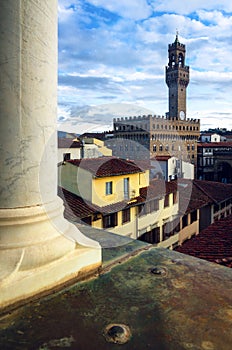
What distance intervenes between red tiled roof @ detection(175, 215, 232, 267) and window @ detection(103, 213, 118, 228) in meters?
7.38

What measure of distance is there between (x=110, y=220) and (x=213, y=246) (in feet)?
30.8

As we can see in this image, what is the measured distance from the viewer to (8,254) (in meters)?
2.03

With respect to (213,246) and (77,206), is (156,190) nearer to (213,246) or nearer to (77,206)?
(77,206)

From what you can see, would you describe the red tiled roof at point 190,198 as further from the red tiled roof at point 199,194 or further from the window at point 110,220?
the window at point 110,220

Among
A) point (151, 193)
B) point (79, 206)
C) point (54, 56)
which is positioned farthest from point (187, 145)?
point (54, 56)

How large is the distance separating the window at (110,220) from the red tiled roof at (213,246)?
7.38 meters

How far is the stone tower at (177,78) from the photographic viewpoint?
83875mm

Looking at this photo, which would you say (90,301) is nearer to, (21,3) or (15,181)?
(15,181)

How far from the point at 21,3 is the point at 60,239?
62.6 inches

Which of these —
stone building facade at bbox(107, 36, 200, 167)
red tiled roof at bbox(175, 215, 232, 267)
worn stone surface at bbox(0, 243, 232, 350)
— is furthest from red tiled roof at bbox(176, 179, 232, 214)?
stone building facade at bbox(107, 36, 200, 167)

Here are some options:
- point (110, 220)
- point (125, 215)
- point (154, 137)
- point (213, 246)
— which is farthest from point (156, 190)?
point (154, 137)

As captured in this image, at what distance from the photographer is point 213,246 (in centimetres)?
680

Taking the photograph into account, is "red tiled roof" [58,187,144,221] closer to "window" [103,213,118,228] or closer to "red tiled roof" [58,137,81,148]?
"window" [103,213,118,228]

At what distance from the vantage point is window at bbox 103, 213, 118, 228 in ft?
50.9
